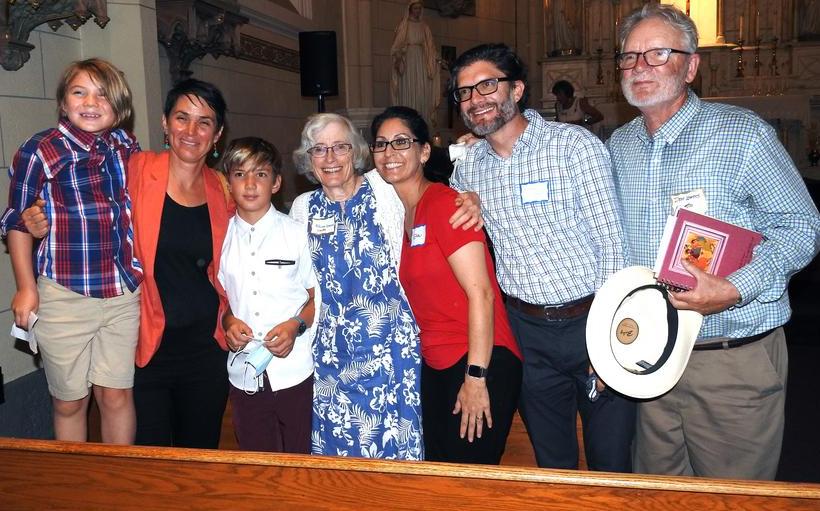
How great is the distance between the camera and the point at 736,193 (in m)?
2.08

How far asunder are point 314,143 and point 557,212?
837mm

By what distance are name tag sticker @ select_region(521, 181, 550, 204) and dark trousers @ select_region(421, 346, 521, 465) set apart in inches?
18.7

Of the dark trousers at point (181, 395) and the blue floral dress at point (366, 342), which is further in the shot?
the dark trousers at point (181, 395)

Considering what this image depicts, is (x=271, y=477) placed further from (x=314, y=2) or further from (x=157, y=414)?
(x=314, y=2)

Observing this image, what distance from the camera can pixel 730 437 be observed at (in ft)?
7.18

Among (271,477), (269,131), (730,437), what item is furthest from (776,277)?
(269,131)

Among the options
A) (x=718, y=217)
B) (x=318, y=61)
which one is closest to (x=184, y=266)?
(x=718, y=217)

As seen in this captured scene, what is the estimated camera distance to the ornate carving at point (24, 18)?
3100mm

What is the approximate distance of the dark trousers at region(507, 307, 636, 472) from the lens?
2.32 meters

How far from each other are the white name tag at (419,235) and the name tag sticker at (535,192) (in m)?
0.32

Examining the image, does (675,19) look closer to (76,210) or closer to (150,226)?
(150,226)

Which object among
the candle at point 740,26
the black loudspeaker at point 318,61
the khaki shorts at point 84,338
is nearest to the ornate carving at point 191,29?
the black loudspeaker at point 318,61

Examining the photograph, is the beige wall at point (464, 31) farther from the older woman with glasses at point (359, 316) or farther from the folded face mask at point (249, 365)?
the folded face mask at point (249, 365)

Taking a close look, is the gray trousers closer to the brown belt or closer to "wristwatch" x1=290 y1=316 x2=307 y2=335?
the brown belt
